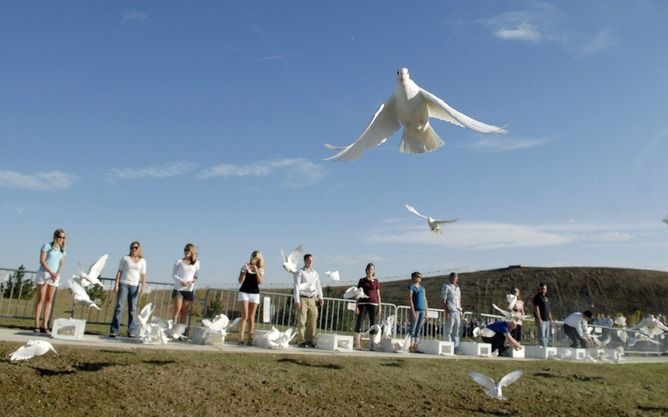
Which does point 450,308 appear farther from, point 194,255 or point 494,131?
point 494,131

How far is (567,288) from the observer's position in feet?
232

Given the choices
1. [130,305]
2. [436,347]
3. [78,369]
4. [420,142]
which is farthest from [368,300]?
[78,369]

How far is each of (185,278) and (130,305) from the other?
3.67ft

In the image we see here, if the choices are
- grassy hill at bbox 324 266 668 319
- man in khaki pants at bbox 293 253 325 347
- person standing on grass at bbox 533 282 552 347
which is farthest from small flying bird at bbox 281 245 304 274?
grassy hill at bbox 324 266 668 319

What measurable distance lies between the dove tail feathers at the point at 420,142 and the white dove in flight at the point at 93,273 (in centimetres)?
597

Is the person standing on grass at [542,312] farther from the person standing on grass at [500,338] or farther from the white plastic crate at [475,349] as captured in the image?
the white plastic crate at [475,349]

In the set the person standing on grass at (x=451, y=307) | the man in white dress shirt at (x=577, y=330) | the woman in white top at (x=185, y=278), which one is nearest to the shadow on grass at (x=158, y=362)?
the woman in white top at (x=185, y=278)

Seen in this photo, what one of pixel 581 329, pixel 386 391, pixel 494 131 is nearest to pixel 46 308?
pixel 386 391

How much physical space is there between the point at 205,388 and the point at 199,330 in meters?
3.49

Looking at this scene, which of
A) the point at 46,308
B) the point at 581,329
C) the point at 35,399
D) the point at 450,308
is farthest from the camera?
the point at 581,329

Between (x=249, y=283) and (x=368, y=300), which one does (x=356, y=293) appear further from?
(x=249, y=283)

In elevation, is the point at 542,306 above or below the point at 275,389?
above

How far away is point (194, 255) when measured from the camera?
10.3m

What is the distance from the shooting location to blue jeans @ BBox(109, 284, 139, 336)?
9.69 meters
